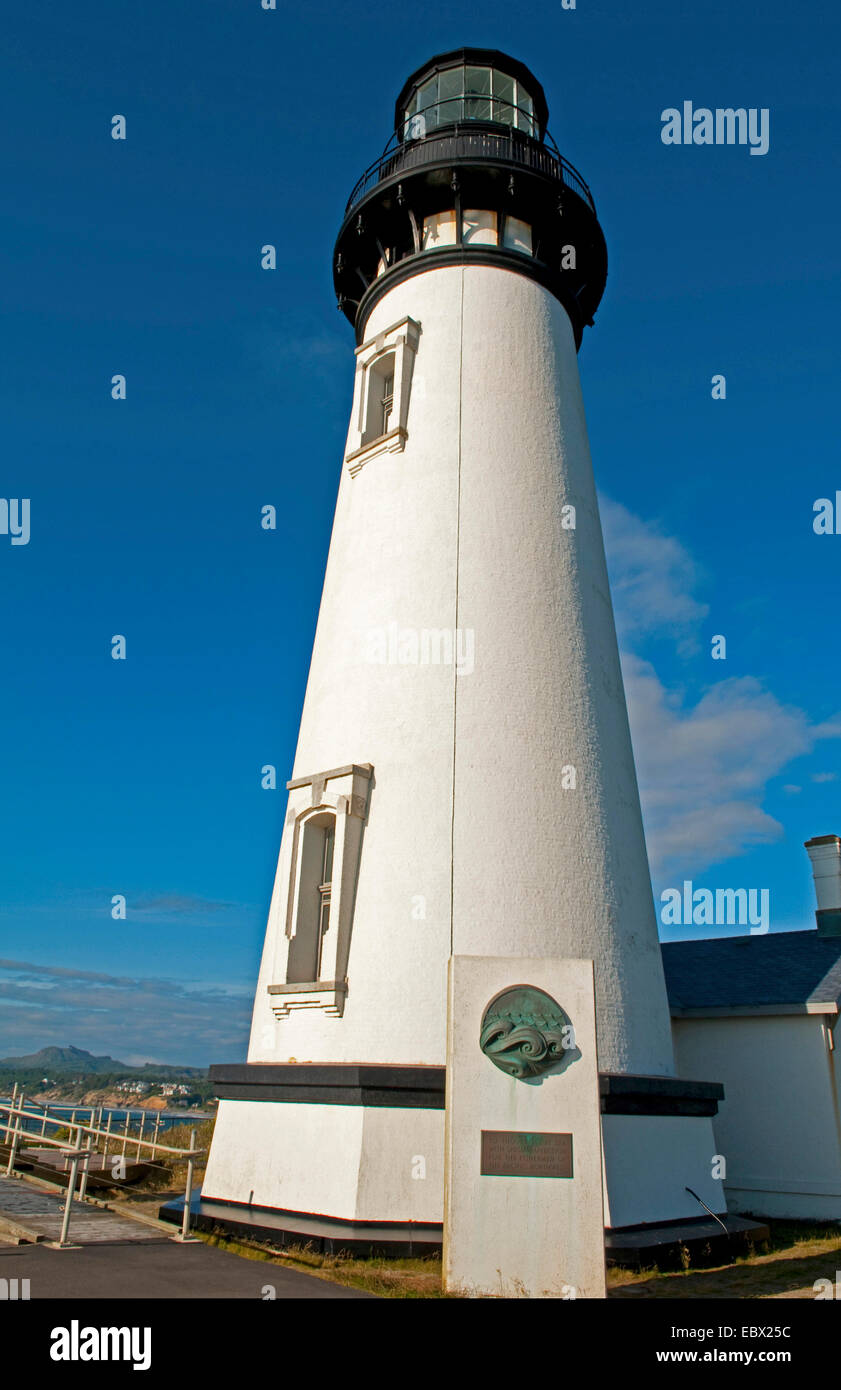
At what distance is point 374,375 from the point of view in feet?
51.7

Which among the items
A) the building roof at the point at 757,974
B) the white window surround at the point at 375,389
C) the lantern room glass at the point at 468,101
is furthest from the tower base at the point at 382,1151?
the lantern room glass at the point at 468,101

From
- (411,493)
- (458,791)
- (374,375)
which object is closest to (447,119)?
(374,375)

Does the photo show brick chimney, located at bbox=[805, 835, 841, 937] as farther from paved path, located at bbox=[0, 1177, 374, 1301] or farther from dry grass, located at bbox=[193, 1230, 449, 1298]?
→ paved path, located at bbox=[0, 1177, 374, 1301]

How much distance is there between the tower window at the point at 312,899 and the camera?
40.3ft

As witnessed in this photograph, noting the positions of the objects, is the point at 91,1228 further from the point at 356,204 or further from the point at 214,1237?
the point at 356,204

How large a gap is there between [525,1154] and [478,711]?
5518mm

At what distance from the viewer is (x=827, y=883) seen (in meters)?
19.0

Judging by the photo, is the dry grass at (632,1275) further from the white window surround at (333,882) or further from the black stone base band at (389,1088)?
the white window surround at (333,882)

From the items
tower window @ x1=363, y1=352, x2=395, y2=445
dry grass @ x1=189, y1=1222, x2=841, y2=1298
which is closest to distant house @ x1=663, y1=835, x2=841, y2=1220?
dry grass @ x1=189, y1=1222, x2=841, y2=1298

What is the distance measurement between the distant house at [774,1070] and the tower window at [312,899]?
8.43m

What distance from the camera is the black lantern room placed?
1573 cm
